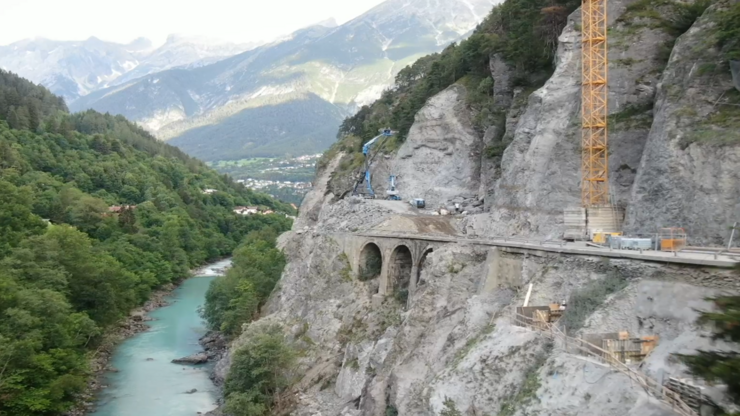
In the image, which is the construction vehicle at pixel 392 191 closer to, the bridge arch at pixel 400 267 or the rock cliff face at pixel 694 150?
the bridge arch at pixel 400 267

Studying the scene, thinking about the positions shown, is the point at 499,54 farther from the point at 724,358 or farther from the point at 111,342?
the point at 724,358

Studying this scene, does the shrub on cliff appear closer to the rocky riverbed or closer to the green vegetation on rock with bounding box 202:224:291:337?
the rocky riverbed

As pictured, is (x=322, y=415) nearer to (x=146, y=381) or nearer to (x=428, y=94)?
(x=146, y=381)

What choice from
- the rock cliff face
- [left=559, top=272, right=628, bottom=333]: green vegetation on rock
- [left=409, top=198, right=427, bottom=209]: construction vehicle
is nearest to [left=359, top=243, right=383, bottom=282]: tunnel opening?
[left=409, top=198, right=427, bottom=209]: construction vehicle

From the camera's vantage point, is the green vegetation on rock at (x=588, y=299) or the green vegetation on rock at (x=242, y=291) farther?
the green vegetation on rock at (x=242, y=291)

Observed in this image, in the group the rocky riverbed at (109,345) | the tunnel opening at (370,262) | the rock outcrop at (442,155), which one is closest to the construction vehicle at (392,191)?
the rock outcrop at (442,155)

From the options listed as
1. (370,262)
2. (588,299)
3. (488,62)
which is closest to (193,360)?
(370,262)
